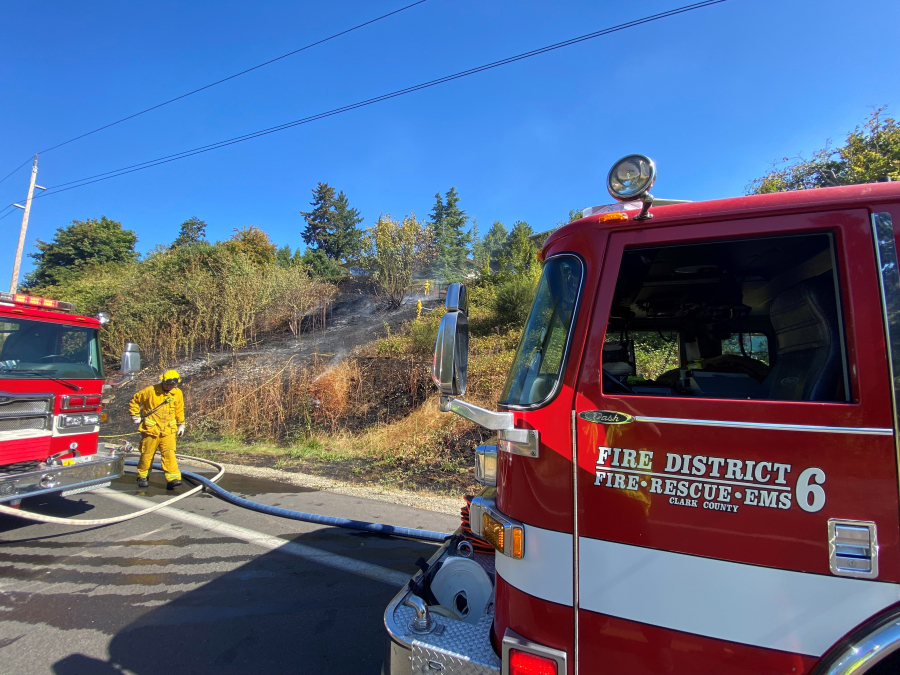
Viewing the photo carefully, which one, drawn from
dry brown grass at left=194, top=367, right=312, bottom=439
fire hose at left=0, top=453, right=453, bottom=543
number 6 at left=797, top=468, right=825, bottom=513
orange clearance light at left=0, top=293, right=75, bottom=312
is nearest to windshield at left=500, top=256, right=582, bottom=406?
number 6 at left=797, top=468, right=825, bottom=513

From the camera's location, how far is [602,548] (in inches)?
Answer: 60.7

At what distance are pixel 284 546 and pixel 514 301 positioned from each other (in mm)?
10831

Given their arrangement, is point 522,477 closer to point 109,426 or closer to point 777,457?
point 777,457

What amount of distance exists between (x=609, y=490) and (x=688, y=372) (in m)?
0.90

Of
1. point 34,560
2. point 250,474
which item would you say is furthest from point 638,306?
point 250,474

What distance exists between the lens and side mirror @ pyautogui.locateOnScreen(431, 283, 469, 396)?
174 centimetres

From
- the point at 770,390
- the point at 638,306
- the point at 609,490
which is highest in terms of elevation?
the point at 638,306

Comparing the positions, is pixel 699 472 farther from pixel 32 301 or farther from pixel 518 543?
pixel 32 301

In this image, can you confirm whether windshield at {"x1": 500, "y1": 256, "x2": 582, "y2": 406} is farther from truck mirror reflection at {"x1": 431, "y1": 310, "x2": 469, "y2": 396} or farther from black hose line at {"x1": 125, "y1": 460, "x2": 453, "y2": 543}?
black hose line at {"x1": 125, "y1": 460, "x2": 453, "y2": 543}

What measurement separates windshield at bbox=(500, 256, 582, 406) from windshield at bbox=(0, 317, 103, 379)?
609cm

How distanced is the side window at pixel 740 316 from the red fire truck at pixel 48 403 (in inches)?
Result: 222

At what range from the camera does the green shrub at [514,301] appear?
1395cm

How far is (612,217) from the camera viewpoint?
67.8 inches

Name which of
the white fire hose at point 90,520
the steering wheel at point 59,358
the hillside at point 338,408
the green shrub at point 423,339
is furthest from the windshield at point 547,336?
the green shrub at point 423,339
